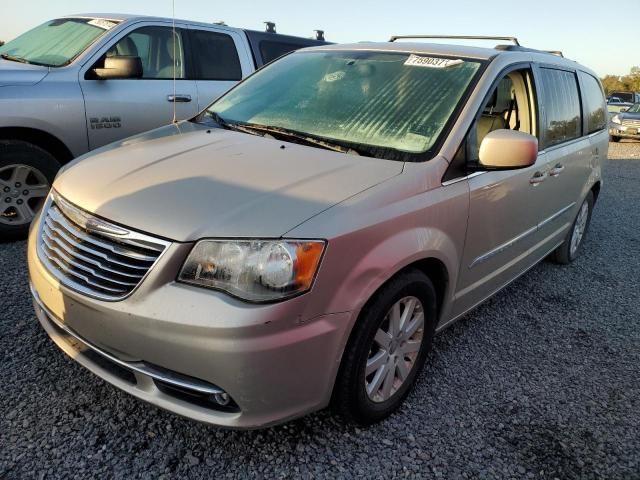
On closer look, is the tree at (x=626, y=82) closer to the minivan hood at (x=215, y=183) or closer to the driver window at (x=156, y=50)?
the driver window at (x=156, y=50)

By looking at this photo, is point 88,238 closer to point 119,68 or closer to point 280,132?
point 280,132

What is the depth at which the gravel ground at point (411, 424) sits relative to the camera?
6.94ft

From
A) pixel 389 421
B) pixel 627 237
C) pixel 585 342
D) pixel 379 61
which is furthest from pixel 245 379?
pixel 627 237

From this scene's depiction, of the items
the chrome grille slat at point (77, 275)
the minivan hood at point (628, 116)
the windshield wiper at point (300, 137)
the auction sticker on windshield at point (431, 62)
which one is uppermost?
the auction sticker on windshield at point (431, 62)

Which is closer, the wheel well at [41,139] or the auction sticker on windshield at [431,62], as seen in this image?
the auction sticker on windshield at [431,62]

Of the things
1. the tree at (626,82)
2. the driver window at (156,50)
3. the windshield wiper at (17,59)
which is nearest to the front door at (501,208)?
the driver window at (156,50)

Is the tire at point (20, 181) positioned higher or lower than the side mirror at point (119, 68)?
lower

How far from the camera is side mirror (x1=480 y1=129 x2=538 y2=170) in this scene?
2.53 metres

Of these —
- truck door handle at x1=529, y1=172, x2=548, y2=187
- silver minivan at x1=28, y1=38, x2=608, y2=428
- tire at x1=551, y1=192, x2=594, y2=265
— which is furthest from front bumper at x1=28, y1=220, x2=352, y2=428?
tire at x1=551, y1=192, x2=594, y2=265

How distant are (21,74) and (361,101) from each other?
2765 mm

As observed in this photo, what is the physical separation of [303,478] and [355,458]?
253mm

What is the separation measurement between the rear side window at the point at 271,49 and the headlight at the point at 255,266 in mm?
4359

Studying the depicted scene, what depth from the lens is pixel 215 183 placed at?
7.18ft

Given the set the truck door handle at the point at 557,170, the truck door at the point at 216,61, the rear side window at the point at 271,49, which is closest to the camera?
the truck door handle at the point at 557,170
